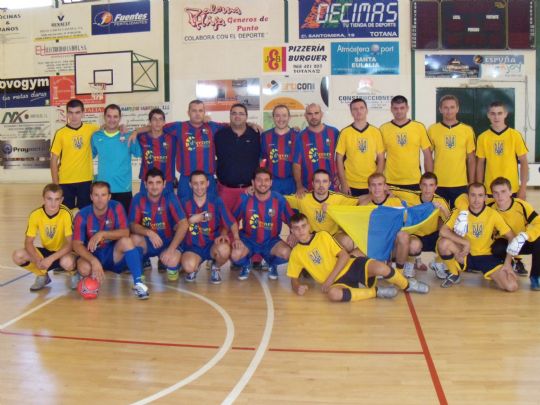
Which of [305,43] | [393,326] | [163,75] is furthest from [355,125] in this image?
[163,75]

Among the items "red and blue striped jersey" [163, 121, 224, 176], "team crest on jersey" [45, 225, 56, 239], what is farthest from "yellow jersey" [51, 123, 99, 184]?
"team crest on jersey" [45, 225, 56, 239]

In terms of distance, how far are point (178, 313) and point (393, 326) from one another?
61.6 inches

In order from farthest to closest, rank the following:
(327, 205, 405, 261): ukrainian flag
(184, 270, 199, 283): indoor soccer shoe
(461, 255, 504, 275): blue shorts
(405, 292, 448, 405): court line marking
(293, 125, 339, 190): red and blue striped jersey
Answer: (293, 125, 339, 190): red and blue striped jersey
(184, 270, 199, 283): indoor soccer shoe
(327, 205, 405, 261): ukrainian flag
(461, 255, 504, 275): blue shorts
(405, 292, 448, 405): court line marking

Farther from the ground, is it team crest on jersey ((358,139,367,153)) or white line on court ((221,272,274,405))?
team crest on jersey ((358,139,367,153))

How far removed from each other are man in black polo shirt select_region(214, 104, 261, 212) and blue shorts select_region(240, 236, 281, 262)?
56 cm

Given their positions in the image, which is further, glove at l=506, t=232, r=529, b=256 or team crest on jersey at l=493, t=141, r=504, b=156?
team crest on jersey at l=493, t=141, r=504, b=156

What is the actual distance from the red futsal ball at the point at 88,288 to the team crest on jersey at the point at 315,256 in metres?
1.80

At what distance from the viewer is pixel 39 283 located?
467 centimetres

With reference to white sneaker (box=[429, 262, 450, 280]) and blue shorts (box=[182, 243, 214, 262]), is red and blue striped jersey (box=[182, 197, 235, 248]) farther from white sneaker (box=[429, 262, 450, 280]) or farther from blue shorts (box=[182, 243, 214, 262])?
white sneaker (box=[429, 262, 450, 280])

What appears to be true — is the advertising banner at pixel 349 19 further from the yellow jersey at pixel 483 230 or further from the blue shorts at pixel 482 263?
the blue shorts at pixel 482 263

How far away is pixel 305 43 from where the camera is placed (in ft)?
41.3

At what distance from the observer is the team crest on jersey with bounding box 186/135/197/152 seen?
5473mm

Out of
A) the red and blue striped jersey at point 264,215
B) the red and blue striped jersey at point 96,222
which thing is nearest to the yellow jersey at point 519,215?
the red and blue striped jersey at point 264,215

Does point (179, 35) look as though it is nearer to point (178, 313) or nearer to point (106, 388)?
point (178, 313)
